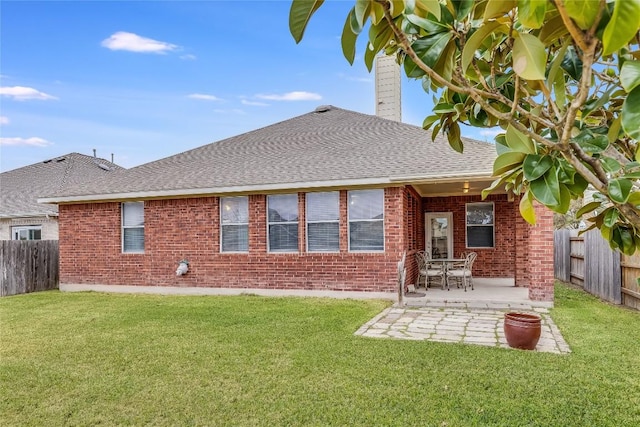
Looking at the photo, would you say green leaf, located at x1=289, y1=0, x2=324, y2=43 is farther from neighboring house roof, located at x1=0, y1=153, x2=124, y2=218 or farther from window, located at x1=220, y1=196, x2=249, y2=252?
neighboring house roof, located at x1=0, y1=153, x2=124, y2=218

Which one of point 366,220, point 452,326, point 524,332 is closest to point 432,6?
point 524,332

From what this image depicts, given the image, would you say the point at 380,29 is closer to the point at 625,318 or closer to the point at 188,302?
the point at 625,318

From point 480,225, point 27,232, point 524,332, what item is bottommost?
point 524,332

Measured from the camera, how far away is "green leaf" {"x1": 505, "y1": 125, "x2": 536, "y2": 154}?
3.95 ft

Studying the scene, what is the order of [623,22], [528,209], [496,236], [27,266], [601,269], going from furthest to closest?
[27,266], [496,236], [601,269], [528,209], [623,22]

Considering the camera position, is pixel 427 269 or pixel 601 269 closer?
pixel 601 269

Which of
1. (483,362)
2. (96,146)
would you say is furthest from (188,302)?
(96,146)

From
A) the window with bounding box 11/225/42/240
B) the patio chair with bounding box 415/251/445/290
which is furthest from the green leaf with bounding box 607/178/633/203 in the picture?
the window with bounding box 11/225/42/240

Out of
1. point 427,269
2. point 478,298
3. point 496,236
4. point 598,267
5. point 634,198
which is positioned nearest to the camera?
point 634,198

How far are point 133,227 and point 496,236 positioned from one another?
11.0m

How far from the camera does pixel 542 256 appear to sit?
875cm

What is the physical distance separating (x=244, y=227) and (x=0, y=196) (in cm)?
1349

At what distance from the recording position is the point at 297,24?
1081 millimetres

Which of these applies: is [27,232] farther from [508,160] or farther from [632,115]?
[632,115]
